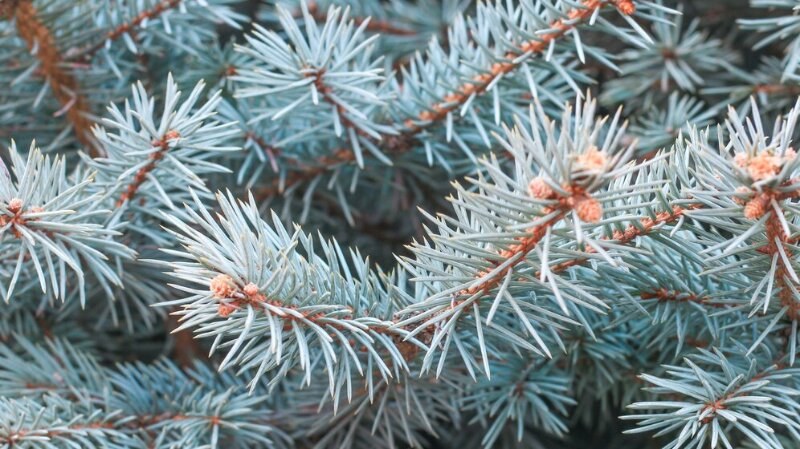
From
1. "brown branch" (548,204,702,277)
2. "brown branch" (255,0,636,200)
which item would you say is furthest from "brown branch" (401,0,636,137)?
"brown branch" (548,204,702,277)

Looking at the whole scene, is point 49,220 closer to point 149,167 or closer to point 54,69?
point 149,167

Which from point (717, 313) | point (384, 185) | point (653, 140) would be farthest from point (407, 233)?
point (717, 313)

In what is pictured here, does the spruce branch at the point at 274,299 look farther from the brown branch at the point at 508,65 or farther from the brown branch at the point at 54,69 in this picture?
the brown branch at the point at 54,69

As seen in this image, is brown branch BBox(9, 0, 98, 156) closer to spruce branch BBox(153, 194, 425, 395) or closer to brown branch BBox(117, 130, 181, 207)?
brown branch BBox(117, 130, 181, 207)

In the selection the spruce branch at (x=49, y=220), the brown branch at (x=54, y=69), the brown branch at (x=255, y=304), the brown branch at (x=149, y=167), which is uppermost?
the brown branch at (x=54, y=69)

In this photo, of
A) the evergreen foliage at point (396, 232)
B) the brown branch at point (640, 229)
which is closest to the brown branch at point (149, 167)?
the evergreen foliage at point (396, 232)

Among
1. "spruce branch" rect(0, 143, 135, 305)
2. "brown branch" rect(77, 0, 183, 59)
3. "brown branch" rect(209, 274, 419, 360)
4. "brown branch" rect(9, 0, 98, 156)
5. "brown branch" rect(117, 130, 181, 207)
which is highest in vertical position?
"brown branch" rect(77, 0, 183, 59)

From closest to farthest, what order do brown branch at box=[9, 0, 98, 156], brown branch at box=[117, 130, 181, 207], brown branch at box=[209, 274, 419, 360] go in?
1. brown branch at box=[209, 274, 419, 360]
2. brown branch at box=[117, 130, 181, 207]
3. brown branch at box=[9, 0, 98, 156]
